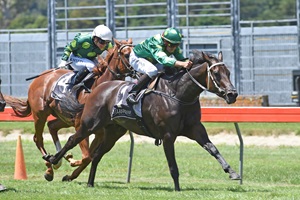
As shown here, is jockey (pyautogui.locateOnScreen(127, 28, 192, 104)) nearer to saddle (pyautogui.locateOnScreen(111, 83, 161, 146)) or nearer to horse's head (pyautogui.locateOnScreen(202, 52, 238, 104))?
saddle (pyautogui.locateOnScreen(111, 83, 161, 146))

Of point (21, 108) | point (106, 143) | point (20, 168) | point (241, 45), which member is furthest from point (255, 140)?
point (106, 143)

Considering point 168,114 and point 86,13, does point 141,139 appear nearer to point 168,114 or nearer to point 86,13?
point 168,114

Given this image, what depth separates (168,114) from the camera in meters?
12.1

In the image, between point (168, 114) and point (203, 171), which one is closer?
point (168, 114)

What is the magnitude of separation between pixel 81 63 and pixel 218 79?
3592 mm

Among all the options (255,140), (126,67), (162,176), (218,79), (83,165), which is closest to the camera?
(218,79)

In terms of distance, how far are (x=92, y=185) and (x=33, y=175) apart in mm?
2825

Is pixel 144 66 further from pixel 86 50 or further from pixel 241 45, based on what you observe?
pixel 241 45

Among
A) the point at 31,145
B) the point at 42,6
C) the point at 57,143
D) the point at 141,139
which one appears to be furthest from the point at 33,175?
the point at 42,6

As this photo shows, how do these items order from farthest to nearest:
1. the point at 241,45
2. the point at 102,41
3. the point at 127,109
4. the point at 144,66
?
the point at 241,45, the point at 102,41, the point at 144,66, the point at 127,109

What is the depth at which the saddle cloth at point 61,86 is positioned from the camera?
571 inches

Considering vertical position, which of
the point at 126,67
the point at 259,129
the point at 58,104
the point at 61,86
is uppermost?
the point at 126,67

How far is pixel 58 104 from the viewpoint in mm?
14562

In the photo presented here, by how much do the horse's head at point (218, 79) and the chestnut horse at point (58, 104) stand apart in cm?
208
